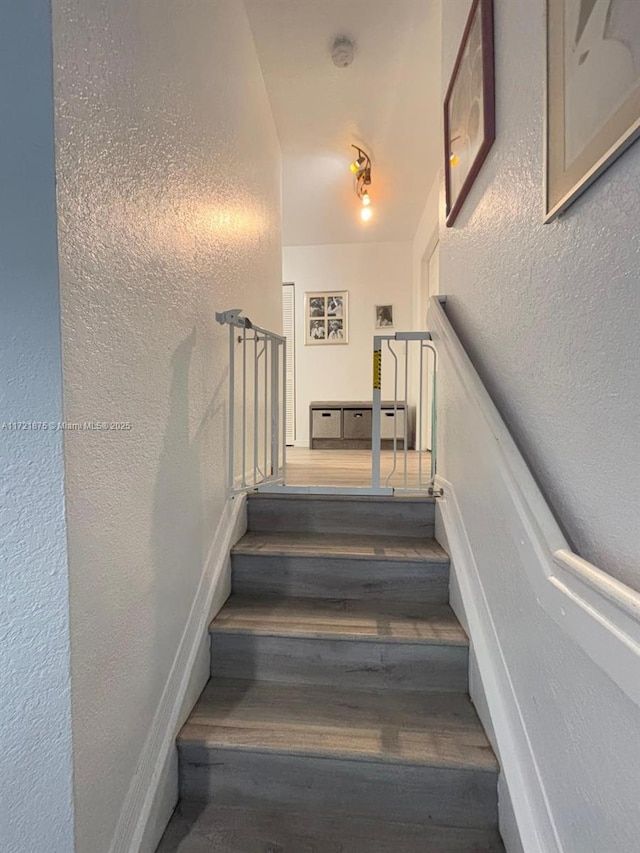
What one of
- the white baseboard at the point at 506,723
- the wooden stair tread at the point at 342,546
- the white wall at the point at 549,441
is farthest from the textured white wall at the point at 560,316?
the wooden stair tread at the point at 342,546

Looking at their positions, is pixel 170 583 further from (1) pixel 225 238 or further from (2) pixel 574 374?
(1) pixel 225 238

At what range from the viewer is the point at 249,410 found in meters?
2.25

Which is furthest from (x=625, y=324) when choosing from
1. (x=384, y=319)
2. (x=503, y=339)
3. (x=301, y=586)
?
(x=384, y=319)

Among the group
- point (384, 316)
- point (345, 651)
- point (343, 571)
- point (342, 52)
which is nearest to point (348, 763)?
point (345, 651)

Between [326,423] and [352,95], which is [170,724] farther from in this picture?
[326,423]

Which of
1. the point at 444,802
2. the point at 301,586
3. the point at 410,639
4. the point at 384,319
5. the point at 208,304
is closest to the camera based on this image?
the point at 444,802

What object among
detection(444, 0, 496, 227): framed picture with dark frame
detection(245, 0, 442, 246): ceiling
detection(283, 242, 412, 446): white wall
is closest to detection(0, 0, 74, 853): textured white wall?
detection(444, 0, 496, 227): framed picture with dark frame

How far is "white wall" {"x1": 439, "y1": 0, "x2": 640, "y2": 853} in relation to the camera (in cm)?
64

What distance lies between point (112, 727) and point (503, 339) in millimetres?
1362

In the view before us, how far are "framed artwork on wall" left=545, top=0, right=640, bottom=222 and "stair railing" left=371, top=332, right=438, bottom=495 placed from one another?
1.11 metres

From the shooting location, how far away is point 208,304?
1.52 m

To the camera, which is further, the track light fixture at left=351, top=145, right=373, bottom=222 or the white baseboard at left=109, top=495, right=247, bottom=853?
the track light fixture at left=351, top=145, right=373, bottom=222

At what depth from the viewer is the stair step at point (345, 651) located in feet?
4.50

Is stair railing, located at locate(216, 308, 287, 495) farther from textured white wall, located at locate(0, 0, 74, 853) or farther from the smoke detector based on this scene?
the smoke detector
